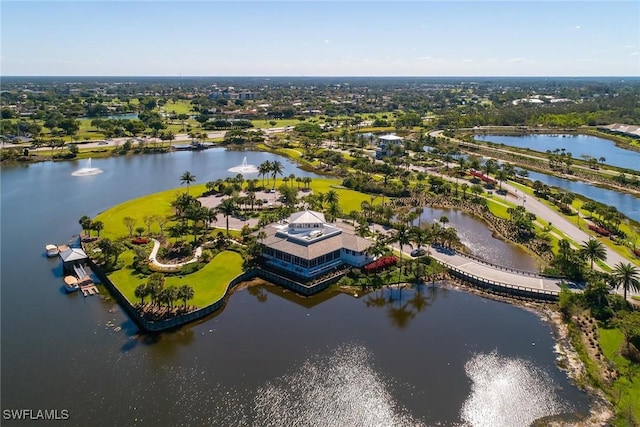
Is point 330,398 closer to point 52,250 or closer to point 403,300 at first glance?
point 403,300

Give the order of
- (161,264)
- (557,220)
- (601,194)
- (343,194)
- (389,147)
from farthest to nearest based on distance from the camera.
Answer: (389,147)
(601,194)
(343,194)
(557,220)
(161,264)

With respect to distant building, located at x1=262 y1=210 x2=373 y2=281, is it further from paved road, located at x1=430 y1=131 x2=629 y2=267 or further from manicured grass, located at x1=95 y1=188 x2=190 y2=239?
paved road, located at x1=430 y1=131 x2=629 y2=267

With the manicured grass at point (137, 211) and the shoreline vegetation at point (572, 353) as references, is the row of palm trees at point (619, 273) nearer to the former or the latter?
the shoreline vegetation at point (572, 353)

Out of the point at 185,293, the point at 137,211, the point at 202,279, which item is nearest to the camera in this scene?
the point at 185,293

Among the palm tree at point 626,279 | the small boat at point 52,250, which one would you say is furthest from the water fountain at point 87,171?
the palm tree at point 626,279

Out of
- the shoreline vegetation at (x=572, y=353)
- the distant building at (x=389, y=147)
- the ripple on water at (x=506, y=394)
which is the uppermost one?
the distant building at (x=389, y=147)

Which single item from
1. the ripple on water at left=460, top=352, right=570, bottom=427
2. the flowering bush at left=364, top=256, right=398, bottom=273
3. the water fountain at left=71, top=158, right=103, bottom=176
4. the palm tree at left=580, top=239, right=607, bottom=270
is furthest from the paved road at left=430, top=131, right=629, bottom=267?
the water fountain at left=71, top=158, right=103, bottom=176

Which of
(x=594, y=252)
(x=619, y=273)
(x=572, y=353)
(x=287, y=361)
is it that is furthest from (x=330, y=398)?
(x=594, y=252)
